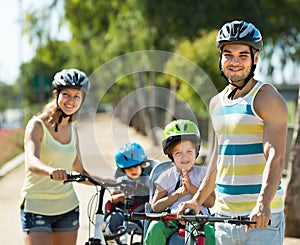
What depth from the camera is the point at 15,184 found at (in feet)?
52.1

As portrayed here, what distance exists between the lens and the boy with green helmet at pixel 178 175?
4.48 m

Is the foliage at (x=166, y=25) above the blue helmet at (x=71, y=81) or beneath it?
above

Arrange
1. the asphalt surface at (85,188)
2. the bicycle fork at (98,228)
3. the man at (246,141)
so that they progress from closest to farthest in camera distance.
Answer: the man at (246,141)
the bicycle fork at (98,228)
the asphalt surface at (85,188)

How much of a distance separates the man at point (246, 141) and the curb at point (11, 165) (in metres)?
14.2

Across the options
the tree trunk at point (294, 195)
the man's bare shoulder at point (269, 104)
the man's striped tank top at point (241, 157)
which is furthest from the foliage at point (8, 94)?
the man's bare shoulder at point (269, 104)

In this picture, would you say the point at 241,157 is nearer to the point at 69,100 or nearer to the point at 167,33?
the point at 69,100

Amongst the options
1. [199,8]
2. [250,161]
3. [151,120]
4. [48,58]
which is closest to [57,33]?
[48,58]

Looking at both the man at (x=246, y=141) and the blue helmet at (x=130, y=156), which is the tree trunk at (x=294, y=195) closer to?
the blue helmet at (x=130, y=156)

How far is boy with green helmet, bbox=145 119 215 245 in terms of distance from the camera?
448cm

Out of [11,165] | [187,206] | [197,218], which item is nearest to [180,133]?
[187,206]

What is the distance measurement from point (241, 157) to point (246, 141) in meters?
0.09

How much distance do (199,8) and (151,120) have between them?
6.15 m

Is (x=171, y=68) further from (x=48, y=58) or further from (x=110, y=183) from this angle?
(x=48, y=58)

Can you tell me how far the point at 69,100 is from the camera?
5.08m
